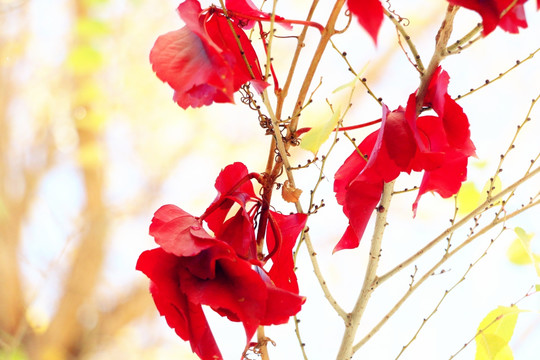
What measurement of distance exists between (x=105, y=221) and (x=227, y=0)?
1.17 metres

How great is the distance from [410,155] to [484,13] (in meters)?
0.05

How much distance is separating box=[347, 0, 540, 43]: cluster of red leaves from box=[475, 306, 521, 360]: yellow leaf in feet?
0.43

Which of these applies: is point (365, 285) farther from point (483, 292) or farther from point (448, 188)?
point (483, 292)

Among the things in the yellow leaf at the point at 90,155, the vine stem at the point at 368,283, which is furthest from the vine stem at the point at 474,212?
the yellow leaf at the point at 90,155

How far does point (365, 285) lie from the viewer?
25 cm

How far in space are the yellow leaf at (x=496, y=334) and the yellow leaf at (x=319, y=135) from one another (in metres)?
0.11

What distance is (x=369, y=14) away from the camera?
0.53 ft

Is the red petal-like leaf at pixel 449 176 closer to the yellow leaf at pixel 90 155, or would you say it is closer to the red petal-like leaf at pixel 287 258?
the red petal-like leaf at pixel 287 258

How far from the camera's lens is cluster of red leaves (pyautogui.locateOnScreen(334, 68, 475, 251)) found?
0.20 meters

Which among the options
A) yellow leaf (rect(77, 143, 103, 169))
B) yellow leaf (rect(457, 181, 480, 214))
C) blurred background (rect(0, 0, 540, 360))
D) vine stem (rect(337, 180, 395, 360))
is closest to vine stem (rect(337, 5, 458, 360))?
vine stem (rect(337, 180, 395, 360))

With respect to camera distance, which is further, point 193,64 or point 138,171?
point 138,171

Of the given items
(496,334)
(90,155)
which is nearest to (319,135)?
(496,334)

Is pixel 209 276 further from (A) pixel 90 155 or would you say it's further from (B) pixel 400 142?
(A) pixel 90 155

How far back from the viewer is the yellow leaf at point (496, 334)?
0.83 feet
